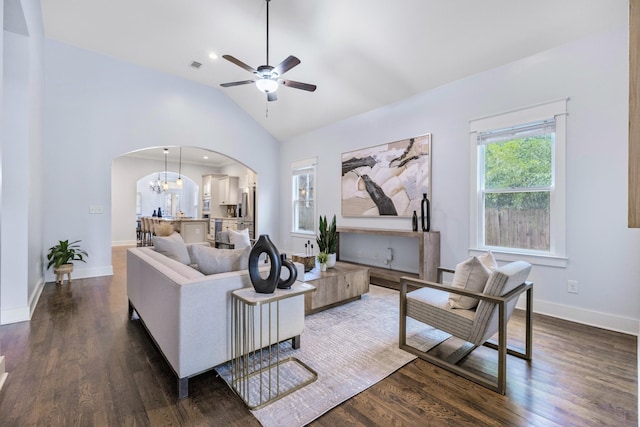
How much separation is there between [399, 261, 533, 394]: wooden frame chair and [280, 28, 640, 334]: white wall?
129 centimetres

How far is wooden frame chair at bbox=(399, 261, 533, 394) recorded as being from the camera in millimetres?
1878

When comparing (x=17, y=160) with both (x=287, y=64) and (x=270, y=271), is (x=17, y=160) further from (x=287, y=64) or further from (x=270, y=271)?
(x=270, y=271)

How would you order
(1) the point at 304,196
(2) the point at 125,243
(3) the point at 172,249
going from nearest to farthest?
(3) the point at 172,249 → (1) the point at 304,196 → (2) the point at 125,243

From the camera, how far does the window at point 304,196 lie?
6.36 meters

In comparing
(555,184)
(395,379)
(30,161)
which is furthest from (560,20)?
(30,161)

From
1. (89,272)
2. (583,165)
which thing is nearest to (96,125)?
(89,272)

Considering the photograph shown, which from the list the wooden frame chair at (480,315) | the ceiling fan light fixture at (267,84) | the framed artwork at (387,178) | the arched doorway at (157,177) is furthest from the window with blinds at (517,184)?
the arched doorway at (157,177)

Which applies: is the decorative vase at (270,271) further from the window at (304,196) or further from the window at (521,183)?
the window at (304,196)

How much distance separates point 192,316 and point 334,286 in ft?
5.98

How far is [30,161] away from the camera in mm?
3240

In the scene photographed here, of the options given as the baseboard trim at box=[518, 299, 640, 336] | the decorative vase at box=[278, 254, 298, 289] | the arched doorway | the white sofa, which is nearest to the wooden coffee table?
the white sofa

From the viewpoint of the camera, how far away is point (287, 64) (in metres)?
3.06

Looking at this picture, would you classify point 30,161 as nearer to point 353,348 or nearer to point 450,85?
point 353,348

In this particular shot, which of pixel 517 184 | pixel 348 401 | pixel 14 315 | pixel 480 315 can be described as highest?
pixel 517 184
